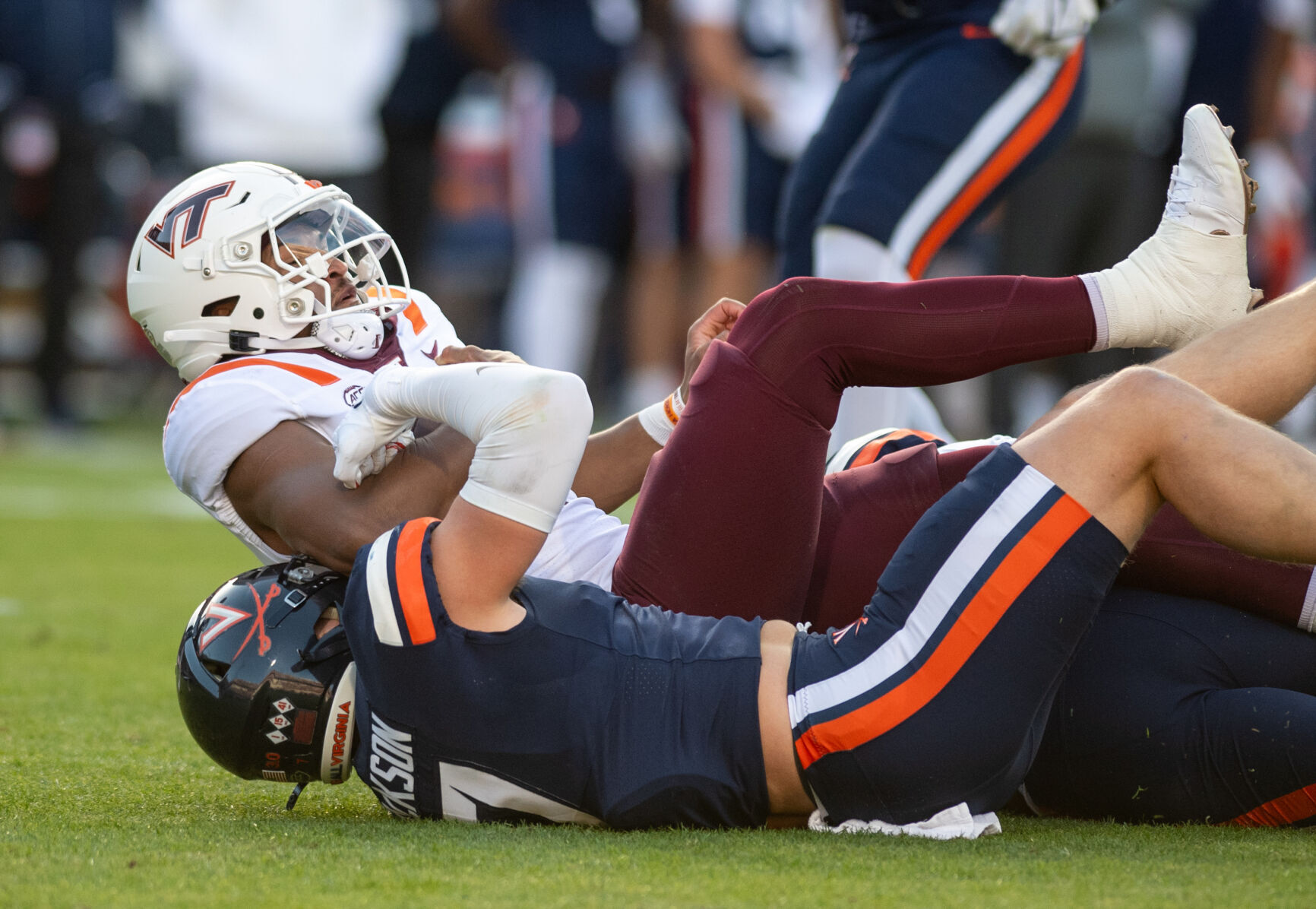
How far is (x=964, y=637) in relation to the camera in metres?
1.91

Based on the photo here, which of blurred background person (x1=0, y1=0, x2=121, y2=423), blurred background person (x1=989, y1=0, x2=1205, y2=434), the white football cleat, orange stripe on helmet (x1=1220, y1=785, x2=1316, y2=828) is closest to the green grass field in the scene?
orange stripe on helmet (x1=1220, y1=785, x2=1316, y2=828)

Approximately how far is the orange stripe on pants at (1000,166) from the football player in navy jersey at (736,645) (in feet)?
4.47

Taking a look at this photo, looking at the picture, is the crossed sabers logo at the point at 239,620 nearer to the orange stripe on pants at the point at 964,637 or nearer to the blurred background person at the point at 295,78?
the orange stripe on pants at the point at 964,637

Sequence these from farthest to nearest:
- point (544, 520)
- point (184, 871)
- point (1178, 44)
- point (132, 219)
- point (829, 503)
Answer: point (132, 219)
point (1178, 44)
point (829, 503)
point (544, 520)
point (184, 871)

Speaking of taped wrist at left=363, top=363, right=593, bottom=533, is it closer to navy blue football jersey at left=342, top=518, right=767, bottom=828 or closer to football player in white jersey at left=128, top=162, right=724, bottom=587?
navy blue football jersey at left=342, top=518, right=767, bottom=828

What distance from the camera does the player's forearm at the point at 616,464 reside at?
2.70m

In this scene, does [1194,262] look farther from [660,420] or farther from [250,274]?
[250,274]

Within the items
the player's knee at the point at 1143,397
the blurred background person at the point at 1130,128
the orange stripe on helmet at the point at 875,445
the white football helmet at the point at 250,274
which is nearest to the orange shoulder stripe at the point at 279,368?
the white football helmet at the point at 250,274

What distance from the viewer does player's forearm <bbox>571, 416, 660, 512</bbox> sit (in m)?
2.70

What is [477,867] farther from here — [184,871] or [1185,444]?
[1185,444]

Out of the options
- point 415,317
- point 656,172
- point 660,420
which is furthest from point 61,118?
point 660,420

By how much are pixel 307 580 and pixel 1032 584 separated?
97 cm

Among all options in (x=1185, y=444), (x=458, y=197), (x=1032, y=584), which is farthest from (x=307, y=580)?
(x=458, y=197)

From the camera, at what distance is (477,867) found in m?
1.83
